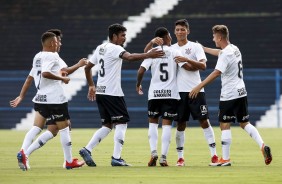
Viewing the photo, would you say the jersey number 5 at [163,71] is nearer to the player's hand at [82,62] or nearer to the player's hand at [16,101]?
the player's hand at [82,62]

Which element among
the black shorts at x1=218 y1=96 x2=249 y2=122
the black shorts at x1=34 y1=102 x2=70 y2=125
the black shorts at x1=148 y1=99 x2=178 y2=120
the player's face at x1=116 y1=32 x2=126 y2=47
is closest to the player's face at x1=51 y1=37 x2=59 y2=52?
the black shorts at x1=34 y1=102 x2=70 y2=125

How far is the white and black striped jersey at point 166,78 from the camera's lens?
1350 cm

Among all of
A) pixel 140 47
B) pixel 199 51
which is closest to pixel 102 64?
pixel 199 51

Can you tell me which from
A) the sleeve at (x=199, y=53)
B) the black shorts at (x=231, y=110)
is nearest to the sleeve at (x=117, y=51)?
the sleeve at (x=199, y=53)

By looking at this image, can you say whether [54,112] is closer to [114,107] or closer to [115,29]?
[114,107]

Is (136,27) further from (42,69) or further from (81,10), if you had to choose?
(42,69)

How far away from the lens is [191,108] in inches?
537

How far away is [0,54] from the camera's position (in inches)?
1303

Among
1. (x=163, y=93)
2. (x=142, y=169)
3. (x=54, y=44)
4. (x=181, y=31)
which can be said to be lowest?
(x=142, y=169)

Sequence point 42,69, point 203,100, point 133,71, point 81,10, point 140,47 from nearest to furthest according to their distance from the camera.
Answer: point 42,69 < point 203,100 < point 133,71 < point 140,47 < point 81,10

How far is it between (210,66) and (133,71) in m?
2.91

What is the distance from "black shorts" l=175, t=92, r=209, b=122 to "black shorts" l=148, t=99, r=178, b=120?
0.12m

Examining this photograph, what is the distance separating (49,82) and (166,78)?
1.77 meters

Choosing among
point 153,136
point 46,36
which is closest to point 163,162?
point 153,136
